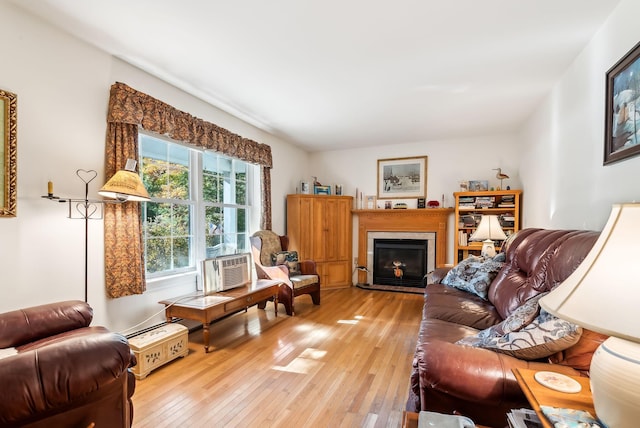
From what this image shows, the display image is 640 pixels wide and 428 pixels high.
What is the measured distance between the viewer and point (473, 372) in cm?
120

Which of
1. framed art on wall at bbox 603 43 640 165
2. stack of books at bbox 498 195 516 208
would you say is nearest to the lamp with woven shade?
framed art on wall at bbox 603 43 640 165

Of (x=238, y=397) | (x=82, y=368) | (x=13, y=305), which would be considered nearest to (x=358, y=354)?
(x=238, y=397)

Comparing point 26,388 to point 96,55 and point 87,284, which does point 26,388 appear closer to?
point 87,284

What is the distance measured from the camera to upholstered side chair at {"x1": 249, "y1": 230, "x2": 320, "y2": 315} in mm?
3814

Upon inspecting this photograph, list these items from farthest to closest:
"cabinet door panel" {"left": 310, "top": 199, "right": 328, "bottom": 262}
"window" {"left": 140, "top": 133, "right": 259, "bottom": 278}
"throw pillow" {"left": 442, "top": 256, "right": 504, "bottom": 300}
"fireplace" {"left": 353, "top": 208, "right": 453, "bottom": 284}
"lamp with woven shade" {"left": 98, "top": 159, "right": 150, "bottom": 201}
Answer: "cabinet door panel" {"left": 310, "top": 199, "right": 328, "bottom": 262}
"fireplace" {"left": 353, "top": 208, "right": 453, "bottom": 284}
"window" {"left": 140, "top": 133, "right": 259, "bottom": 278}
"throw pillow" {"left": 442, "top": 256, "right": 504, "bottom": 300}
"lamp with woven shade" {"left": 98, "top": 159, "right": 150, "bottom": 201}

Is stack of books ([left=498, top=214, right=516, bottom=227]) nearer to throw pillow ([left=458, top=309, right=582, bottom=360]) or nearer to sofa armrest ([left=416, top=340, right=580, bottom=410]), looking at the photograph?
throw pillow ([left=458, top=309, right=582, bottom=360])

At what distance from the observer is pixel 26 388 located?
919 millimetres

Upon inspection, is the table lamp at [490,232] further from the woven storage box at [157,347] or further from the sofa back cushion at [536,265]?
the woven storage box at [157,347]

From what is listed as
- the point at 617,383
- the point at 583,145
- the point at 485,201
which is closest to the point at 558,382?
the point at 617,383

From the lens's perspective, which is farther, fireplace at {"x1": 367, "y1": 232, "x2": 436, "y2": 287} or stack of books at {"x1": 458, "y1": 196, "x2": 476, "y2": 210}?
fireplace at {"x1": 367, "y1": 232, "x2": 436, "y2": 287}

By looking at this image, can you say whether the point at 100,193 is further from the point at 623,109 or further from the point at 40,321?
the point at 623,109

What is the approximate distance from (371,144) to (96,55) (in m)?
4.13

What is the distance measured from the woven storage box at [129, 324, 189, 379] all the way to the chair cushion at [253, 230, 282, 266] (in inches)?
62.7

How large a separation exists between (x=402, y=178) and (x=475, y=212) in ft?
4.39
